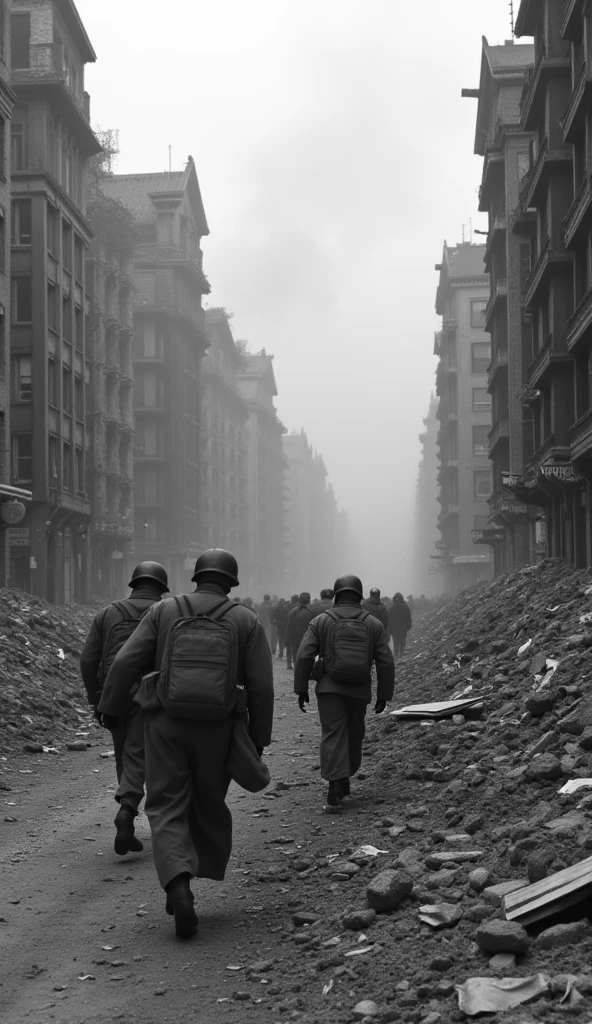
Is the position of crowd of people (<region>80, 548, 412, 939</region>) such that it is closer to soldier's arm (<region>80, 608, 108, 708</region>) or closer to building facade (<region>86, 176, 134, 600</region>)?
soldier's arm (<region>80, 608, 108, 708</region>)

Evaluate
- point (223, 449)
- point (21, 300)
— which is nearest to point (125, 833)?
point (21, 300)

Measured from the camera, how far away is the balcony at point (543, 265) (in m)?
34.0

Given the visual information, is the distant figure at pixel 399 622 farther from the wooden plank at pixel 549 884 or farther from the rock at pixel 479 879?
the wooden plank at pixel 549 884

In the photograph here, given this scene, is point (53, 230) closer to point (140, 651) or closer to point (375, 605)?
point (375, 605)

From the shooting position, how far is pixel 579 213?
1179 inches

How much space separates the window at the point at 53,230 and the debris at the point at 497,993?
143 ft

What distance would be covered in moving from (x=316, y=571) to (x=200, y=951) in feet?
606

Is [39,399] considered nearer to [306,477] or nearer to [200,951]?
[200,951]

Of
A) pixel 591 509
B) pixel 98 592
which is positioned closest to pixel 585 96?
pixel 591 509

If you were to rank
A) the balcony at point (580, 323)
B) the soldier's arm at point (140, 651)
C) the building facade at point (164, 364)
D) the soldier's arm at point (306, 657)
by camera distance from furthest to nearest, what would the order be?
the building facade at point (164, 364) → the balcony at point (580, 323) → the soldier's arm at point (306, 657) → the soldier's arm at point (140, 651)

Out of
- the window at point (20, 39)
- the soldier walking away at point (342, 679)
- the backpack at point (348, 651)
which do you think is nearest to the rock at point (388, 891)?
the soldier walking away at point (342, 679)

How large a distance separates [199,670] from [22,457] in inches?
1531

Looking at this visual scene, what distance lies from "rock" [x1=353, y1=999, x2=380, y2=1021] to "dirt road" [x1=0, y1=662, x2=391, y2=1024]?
24cm

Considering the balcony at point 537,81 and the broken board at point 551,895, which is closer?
the broken board at point 551,895
